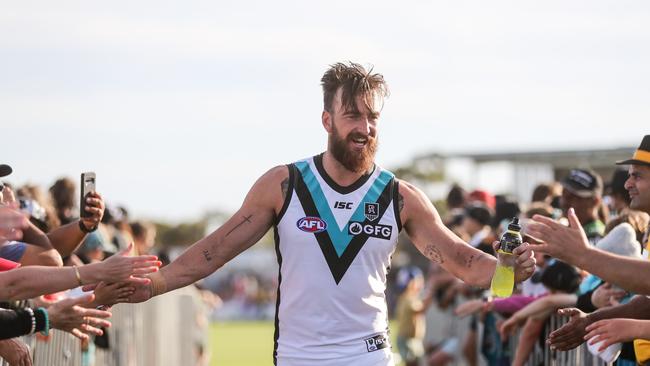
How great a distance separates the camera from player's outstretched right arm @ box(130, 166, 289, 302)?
748 cm

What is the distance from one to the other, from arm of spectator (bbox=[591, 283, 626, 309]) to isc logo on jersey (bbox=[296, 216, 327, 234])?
254 cm

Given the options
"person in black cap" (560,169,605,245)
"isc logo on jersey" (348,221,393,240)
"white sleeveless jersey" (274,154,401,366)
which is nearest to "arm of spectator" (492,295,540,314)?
"person in black cap" (560,169,605,245)

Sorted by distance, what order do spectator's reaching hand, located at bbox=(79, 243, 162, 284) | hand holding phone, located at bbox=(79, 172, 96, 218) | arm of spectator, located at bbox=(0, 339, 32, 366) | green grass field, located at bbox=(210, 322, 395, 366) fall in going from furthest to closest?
1. green grass field, located at bbox=(210, 322, 395, 366)
2. hand holding phone, located at bbox=(79, 172, 96, 218)
3. arm of spectator, located at bbox=(0, 339, 32, 366)
4. spectator's reaching hand, located at bbox=(79, 243, 162, 284)

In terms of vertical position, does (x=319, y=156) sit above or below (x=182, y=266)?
above

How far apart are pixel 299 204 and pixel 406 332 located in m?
14.0

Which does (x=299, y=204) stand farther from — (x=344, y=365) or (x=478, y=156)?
(x=478, y=156)

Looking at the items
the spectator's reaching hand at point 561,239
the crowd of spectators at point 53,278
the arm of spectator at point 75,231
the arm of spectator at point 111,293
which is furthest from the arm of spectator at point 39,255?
the spectator's reaching hand at point 561,239

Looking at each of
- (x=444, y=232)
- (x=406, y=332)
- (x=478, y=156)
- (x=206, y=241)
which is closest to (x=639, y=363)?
(x=444, y=232)

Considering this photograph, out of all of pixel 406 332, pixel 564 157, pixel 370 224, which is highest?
pixel 564 157

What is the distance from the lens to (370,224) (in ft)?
24.1

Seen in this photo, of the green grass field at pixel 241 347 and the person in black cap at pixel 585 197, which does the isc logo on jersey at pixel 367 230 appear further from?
the green grass field at pixel 241 347

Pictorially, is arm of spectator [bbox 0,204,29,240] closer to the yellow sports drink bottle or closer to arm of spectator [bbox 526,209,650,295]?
the yellow sports drink bottle

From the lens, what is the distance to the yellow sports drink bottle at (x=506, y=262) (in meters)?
7.06

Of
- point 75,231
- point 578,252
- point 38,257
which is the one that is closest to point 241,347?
point 75,231
